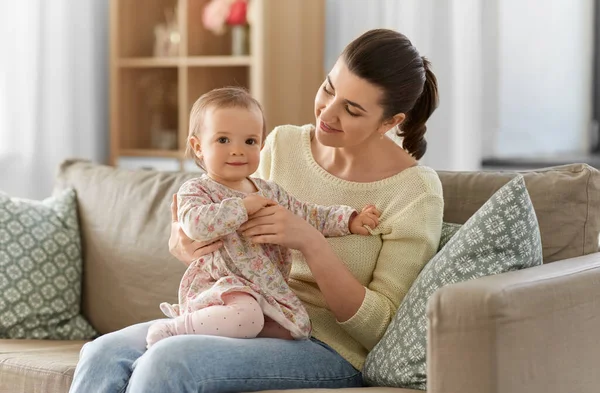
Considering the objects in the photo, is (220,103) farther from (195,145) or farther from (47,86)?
(47,86)

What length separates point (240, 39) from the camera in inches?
152

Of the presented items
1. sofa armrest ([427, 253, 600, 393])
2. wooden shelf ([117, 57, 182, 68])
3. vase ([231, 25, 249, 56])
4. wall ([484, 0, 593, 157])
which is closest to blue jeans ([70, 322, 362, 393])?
sofa armrest ([427, 253, 600, 393])

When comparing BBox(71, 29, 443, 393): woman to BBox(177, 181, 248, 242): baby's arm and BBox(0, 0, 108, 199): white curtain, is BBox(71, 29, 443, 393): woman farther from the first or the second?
BBox(0, 0, 108, 199): white curtain

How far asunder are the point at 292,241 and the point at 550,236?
1.81ft

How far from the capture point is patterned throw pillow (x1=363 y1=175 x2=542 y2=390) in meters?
1.70

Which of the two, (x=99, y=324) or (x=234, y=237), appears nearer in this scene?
(x=234, y=237)

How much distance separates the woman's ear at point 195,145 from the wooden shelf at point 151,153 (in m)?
2.09

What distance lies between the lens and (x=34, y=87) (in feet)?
12.7

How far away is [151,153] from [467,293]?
2.83 m

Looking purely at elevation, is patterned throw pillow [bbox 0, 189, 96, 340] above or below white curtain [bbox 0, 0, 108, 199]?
below

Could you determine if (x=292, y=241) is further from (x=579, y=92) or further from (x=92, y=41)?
(x=92, y=41)

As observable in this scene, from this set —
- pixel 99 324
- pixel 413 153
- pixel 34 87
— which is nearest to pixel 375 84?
pixel 413 153

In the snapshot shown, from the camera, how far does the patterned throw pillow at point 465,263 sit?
67.1 inches

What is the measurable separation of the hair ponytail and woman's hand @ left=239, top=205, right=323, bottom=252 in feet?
1.25
